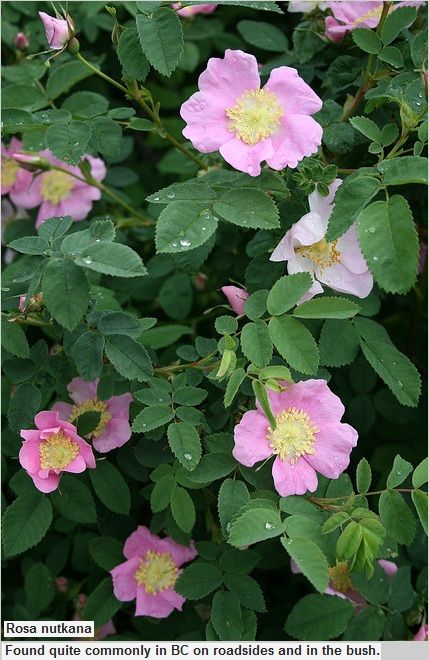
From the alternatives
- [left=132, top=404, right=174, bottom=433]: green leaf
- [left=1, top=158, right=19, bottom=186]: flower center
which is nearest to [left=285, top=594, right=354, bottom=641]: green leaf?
[left=132, top=404, right=174, bottom=433]: green leaf

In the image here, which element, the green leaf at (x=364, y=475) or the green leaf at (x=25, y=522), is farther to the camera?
the green leaf at (x=25, y=522)

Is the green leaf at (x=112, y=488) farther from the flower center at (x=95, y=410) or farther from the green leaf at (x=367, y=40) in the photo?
the green leaf at (x=367, y=40)

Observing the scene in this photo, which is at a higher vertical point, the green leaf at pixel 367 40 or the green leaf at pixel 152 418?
the green leaf at pixel 367 40

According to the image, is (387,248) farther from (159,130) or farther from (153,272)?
(153,272)

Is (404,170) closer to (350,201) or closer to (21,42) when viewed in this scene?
(350,201)

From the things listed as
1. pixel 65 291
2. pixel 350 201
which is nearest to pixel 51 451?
pixel 65 291

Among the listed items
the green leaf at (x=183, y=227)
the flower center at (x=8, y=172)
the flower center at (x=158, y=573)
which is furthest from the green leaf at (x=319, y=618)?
the flower center at (x=8, y=172)
